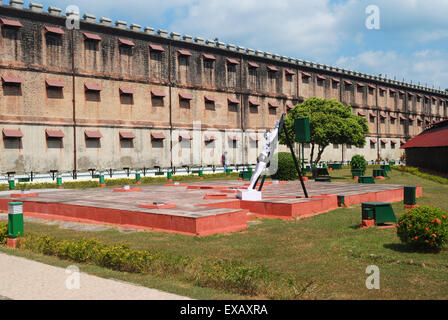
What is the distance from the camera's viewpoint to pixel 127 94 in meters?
36.8

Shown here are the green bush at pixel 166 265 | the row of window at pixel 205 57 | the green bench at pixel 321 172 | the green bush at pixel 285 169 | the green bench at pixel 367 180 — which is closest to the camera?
the green bush at pixel 166 265

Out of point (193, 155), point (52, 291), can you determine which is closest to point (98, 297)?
point (52, 291)

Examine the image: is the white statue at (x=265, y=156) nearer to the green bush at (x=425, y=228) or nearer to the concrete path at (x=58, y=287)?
the green bush at (x=425, y=228)

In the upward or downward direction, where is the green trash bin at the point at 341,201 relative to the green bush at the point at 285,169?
downward

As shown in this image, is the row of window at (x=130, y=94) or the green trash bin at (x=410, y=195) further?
the row of window at (x=130, y=94)

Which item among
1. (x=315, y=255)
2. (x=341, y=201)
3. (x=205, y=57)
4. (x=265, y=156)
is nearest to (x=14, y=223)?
(x=315, y=255)

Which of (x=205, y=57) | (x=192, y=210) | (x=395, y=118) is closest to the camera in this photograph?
(x=192, y=210)

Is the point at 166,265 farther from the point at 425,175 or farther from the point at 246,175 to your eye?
the point at 425,175

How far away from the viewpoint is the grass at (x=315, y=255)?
624 cm

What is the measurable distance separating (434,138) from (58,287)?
36.6m

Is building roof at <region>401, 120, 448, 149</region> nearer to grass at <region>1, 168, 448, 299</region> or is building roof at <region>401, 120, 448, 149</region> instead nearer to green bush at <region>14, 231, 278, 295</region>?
grass at <region>1, 168, 448, 299</region>

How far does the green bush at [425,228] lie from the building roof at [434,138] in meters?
27.8

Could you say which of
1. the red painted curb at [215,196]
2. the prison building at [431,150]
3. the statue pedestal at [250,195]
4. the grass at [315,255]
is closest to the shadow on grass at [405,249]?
the grass at [315,255]

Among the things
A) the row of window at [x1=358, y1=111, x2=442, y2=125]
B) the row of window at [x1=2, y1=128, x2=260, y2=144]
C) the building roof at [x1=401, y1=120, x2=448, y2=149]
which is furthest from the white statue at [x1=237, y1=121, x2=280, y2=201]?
the row of window at [x1=358, y1=111, x2=442, y2=125]
